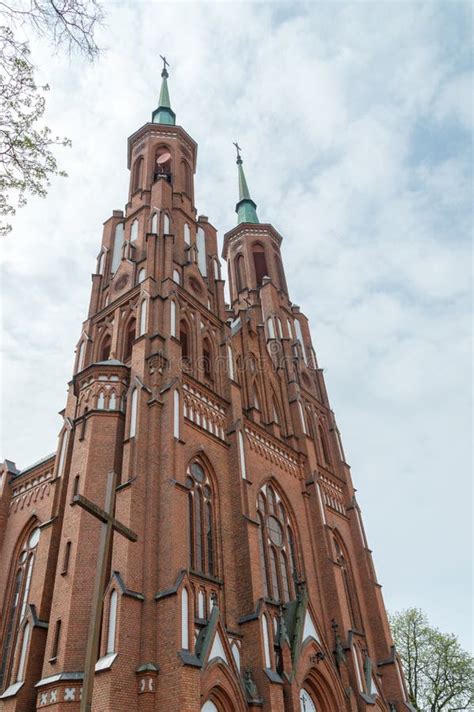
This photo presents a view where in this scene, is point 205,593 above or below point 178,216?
below

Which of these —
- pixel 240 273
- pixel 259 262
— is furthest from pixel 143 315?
pixel 259 262

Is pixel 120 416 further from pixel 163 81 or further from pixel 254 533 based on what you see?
pixel 163 81

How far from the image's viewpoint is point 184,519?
16.5 metres

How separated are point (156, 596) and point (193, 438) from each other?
5933 millimetres

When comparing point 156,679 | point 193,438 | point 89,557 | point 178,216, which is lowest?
point 156,679

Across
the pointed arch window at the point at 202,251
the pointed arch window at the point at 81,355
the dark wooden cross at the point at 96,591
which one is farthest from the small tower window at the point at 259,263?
the dark wooden cross at the point at 96,591

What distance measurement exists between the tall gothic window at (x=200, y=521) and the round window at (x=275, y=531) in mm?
3535

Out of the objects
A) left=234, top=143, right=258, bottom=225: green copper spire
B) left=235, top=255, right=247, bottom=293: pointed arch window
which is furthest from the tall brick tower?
left=234, top=143, right=258, bottom=225: green copper spire

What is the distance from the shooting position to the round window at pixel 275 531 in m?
21.7

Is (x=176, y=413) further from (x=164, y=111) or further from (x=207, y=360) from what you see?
(x=164, y=111)

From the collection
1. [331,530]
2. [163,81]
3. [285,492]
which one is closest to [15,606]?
[285,492]

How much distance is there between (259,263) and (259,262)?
12 centimetres

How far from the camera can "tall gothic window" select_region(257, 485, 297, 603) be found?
20250 millimetres

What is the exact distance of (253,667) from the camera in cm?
1636
